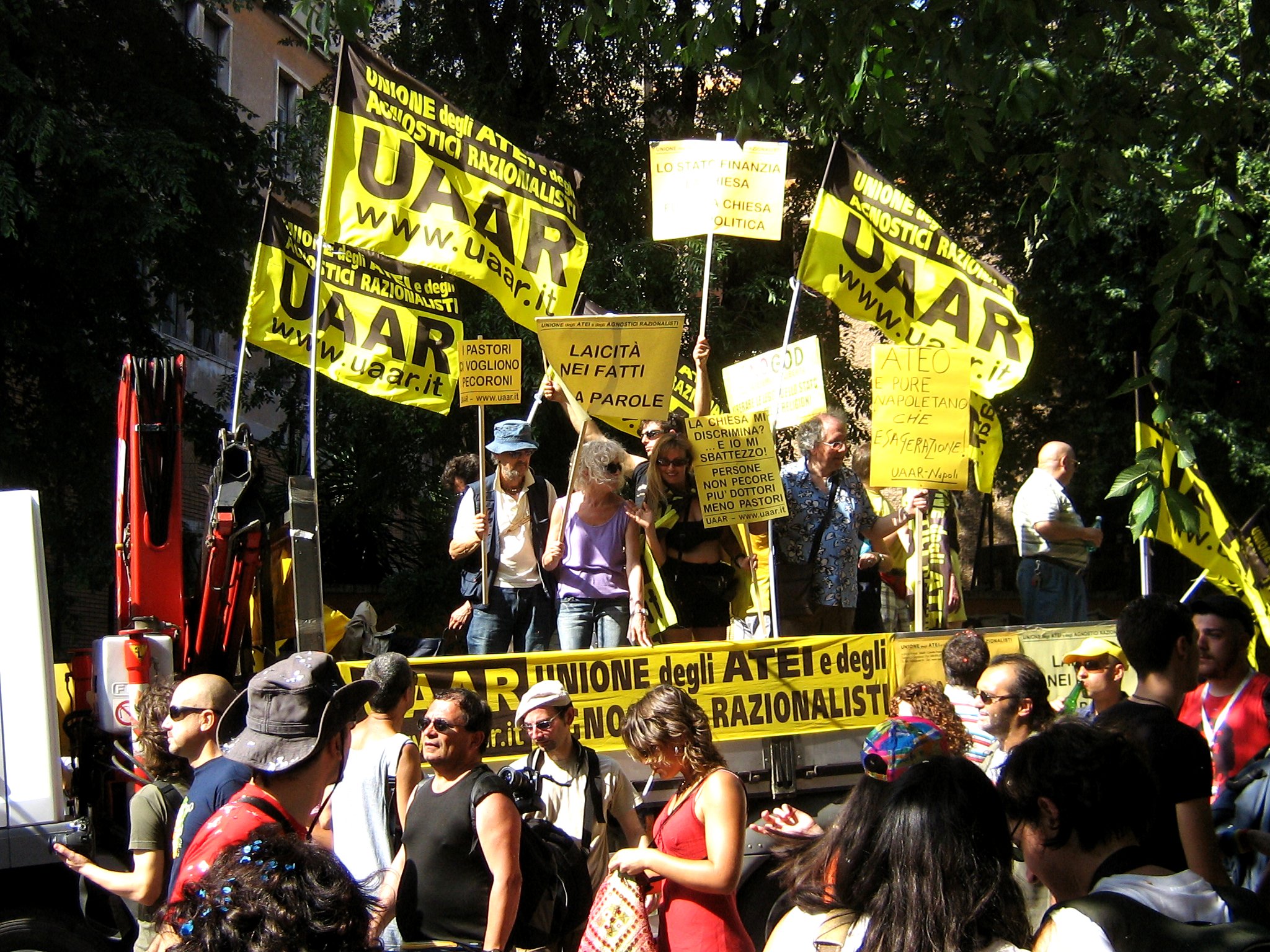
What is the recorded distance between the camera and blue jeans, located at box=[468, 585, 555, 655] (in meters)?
7.94

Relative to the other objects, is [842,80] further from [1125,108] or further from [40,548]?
[40,548]

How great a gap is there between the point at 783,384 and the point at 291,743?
623 centimetres

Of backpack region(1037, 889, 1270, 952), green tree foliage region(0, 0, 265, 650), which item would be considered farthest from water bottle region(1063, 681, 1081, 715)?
green tree foliage region(0, 0, 265, 650)

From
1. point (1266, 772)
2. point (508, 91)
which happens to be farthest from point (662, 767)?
point (508, 91)

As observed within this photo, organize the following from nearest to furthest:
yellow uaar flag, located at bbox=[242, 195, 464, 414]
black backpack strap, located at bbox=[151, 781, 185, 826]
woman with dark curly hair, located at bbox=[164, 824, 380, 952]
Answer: woman with dark curly hair, located at bbox=[164, 824, 380, 952], black backpack strap, located at bbox=[151, 781, 185, 826], yellow uaar flag, located at bbox=[242, 195, 464, 414]

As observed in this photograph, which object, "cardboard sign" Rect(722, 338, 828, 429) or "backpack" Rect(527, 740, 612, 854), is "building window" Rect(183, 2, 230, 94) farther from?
"backpack" Rect(527, 740, 612, 854)

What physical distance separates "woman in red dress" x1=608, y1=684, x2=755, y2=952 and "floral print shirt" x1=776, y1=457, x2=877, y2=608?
3874 millimetres

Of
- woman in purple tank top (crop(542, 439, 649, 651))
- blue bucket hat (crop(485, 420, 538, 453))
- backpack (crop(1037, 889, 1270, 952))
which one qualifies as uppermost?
blue bucket hat (crop(485, 420, 538, 453))

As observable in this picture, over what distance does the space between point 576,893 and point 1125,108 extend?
413cm

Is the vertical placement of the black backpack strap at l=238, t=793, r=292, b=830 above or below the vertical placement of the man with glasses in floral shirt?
below

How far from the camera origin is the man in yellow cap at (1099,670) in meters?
5.73

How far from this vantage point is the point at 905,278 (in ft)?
31.4

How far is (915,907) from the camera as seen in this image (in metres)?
2.51

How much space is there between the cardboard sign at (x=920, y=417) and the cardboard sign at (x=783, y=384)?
55 centimetres
